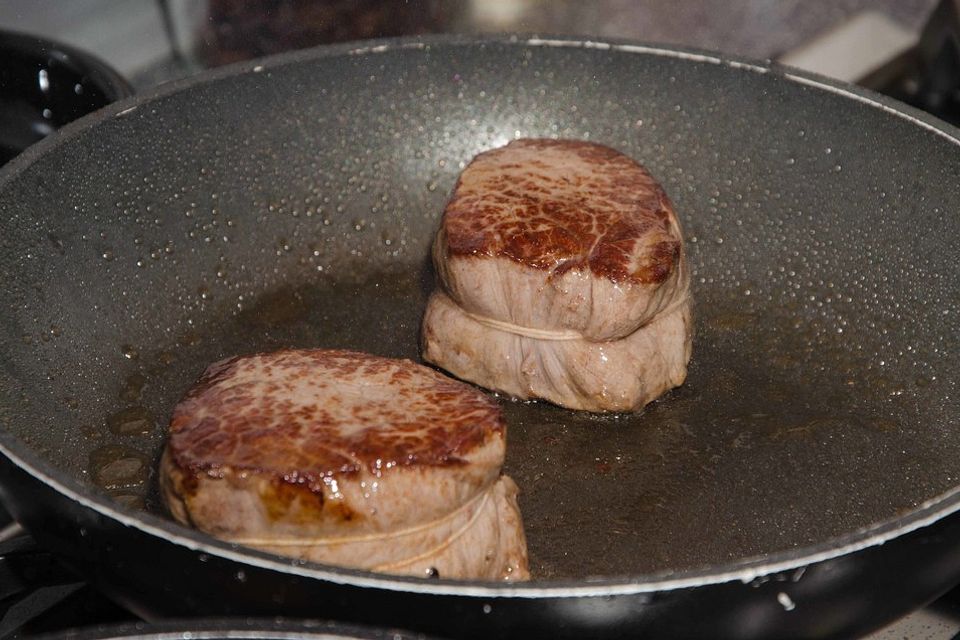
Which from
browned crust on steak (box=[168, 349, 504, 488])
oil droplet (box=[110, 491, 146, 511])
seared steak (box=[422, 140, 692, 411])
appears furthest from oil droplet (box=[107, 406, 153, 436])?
seared steak (box=[422, 140, 692, 411])

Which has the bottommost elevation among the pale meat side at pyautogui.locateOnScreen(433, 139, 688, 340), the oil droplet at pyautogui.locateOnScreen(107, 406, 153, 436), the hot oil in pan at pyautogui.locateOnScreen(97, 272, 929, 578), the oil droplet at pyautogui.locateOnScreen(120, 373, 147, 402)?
the hot oil in pan at pyautogui.locateOnScreen(97, 272, 929, 578)

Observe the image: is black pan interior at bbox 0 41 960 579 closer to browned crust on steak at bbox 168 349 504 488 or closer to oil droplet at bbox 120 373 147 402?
oil droplet at bbox 120 373 147 402

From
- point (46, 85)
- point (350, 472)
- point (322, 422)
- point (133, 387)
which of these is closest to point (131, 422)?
point (133, 387)

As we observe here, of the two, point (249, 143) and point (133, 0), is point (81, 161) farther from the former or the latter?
point (133, 0)

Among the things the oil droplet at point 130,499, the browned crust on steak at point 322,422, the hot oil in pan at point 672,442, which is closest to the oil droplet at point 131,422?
the hot oil in pan at point 672,442

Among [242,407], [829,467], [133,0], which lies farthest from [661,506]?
[133,0]

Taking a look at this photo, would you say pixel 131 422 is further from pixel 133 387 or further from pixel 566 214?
pixel 566 214
